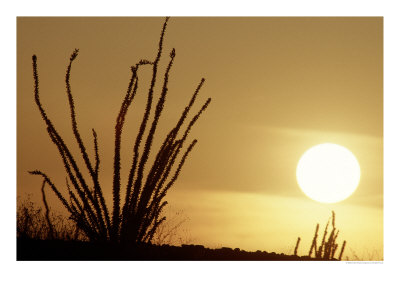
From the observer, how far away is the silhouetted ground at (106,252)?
170 inches

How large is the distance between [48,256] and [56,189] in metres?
0.44

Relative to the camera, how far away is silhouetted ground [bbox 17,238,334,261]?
4.31 m

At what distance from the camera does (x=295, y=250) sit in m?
5.33

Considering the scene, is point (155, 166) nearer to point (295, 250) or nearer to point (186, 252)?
point (186, 252)

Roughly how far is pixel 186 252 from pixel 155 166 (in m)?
0.67

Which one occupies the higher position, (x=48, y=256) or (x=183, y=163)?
(x=183, y=163)

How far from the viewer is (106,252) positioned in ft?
14.4

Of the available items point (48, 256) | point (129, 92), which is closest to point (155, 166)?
point (129, 92)

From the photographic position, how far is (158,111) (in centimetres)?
436
